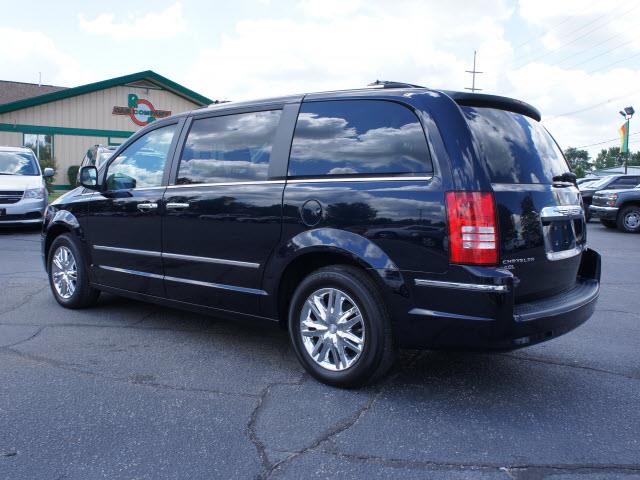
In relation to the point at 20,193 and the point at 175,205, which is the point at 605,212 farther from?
the point at 175,205

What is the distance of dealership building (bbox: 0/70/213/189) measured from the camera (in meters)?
26.9

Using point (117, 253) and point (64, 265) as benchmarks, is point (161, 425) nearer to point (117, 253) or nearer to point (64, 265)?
point (117, 253)

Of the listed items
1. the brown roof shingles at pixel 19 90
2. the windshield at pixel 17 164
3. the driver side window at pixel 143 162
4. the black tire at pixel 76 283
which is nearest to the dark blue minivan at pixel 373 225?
the driver side window at pixel 143 162

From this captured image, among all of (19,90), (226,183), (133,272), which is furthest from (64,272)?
(19,90)

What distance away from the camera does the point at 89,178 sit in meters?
5.61

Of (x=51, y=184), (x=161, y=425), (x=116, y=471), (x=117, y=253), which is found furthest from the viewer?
(x=51, y=184)

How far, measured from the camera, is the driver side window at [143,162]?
16.8ft

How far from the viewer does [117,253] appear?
5391mm

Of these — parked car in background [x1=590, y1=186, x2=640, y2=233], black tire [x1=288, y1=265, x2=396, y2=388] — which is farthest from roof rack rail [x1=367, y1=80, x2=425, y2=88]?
parked car in background [x1=590, y1=186, x2=640, y2=233]

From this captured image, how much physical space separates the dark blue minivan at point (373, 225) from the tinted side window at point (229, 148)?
0.04ft

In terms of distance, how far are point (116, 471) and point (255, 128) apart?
2.48m

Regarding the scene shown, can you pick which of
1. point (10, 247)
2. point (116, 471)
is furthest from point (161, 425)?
point (10, 247)

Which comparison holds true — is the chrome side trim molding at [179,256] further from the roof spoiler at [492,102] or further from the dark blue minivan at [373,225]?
the roof spoiler at [492,102]

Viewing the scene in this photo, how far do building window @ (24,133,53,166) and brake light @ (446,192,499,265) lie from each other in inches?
1049
